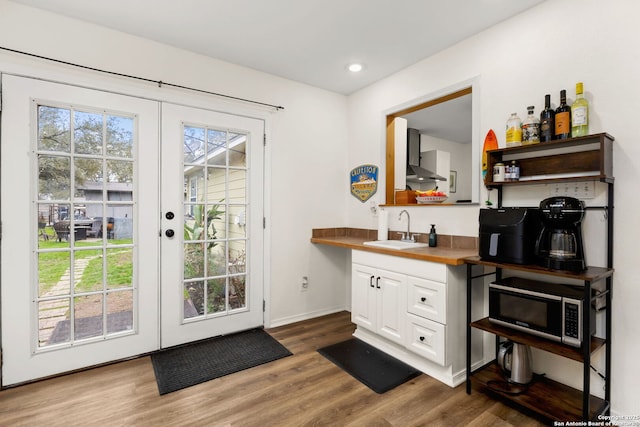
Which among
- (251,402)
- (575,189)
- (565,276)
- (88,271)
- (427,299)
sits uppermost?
(575,189)

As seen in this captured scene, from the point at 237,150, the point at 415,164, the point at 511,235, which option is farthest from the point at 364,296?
the point at 415,164

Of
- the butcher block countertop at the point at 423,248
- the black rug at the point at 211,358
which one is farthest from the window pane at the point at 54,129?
the butcher block countertop at the point at 423,248

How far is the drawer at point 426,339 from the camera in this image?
2.15 meters

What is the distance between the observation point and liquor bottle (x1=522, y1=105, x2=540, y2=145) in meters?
2.03

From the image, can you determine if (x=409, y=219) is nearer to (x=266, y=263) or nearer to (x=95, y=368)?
(x=266, y=263)

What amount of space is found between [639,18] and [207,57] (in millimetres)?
2992

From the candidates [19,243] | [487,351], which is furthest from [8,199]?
[487,351]

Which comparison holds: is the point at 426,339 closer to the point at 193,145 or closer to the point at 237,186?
the point at 237,186

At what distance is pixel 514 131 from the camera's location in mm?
2131

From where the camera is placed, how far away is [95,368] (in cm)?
236

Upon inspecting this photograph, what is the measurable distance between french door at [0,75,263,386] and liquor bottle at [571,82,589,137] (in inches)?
95.9

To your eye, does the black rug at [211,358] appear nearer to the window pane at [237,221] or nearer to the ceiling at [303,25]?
the window pane at [237,221]

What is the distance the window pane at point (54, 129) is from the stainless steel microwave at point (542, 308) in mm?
3106

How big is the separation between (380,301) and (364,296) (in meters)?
0.20
